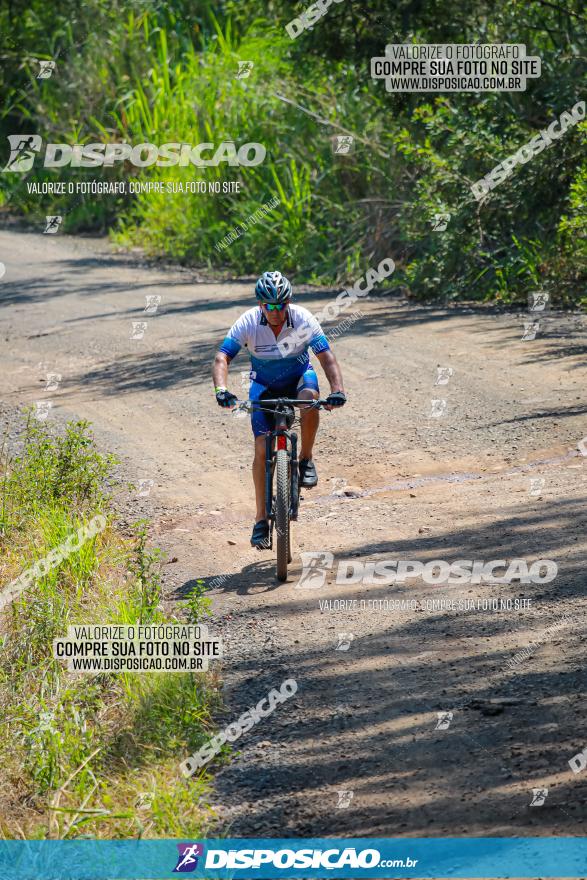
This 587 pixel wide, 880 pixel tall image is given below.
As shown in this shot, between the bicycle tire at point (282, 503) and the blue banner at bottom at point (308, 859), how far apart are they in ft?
9.18

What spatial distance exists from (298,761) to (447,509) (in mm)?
3875

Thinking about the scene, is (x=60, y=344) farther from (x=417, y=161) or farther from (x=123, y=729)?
(x=123, y=729)

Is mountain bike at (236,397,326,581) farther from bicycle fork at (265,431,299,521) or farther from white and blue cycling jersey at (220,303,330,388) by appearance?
white and blue cycling jersey at (220,303,330,388)

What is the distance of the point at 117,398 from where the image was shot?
14.3 meters

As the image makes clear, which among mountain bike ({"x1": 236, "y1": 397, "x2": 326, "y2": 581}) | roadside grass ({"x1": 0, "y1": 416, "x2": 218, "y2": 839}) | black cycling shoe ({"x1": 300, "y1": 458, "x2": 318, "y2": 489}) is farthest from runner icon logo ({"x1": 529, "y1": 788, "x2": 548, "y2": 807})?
black cycling shoe ({"x1": 300, "y1": 458, "x2": 318, "y2": 489})

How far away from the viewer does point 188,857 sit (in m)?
5.49

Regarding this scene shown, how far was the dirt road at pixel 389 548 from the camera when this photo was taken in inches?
228

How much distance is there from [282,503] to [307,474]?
29.1 inches

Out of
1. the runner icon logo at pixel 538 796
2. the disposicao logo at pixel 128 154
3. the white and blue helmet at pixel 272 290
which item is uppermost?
the disposicao logo at pixel 128 154

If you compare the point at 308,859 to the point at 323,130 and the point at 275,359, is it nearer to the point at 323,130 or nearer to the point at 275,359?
the point at 275,359

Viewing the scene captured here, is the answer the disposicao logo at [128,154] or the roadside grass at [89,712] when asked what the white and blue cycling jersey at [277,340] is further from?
the disposicao logo at [128,154]

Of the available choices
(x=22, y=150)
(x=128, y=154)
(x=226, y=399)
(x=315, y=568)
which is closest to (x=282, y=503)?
(x=315, y=568)

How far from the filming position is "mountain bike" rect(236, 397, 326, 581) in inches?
319

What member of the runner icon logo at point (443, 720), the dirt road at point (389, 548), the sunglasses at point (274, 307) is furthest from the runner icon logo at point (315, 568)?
the runner icon logo at point (443, 720)
